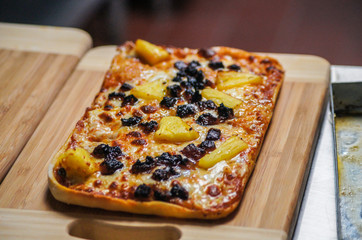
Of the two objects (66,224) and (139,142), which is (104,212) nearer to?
(66,224)

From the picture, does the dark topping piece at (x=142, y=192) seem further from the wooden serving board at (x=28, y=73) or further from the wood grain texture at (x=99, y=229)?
the wooden serving board at (x=28, y=73)

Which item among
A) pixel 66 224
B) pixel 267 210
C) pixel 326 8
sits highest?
pixel 267 210

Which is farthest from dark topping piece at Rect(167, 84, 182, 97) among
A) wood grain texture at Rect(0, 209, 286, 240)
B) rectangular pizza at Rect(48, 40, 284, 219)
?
wood grain texture at Rect(0, 209, 286, 240)

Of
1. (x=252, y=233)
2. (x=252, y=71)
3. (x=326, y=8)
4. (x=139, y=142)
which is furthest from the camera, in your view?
(x=326, y=8)

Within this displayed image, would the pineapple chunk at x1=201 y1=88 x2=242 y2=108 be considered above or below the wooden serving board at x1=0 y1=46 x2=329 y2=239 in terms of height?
above

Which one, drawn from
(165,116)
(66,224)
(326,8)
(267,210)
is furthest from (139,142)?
(326,8)

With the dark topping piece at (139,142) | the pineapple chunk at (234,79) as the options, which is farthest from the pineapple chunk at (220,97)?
the dark topping piece at (139,142)

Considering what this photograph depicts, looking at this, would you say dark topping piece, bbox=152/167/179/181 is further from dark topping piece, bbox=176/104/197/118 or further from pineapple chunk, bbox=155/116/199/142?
dark topping piece, bbox=176/104/197/118
